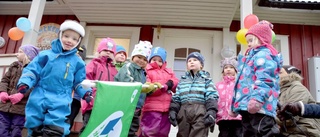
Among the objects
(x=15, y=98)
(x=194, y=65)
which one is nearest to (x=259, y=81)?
(x=194, y=65)

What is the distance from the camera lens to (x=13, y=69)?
3727 millimetres

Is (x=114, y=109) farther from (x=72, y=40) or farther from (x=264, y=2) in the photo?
(x=264, y=2)

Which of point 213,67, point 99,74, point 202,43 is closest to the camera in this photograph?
point 99,74

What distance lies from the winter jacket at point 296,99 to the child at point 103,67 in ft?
6.89

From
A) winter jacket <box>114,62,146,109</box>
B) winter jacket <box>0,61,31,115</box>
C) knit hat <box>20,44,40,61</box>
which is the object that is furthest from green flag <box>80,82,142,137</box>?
knit hat <box>20,44,40,61</box>

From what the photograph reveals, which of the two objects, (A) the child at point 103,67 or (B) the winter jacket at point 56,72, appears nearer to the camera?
(B) the winter jacket at point 56,72

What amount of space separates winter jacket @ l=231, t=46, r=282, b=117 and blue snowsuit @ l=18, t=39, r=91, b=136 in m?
1.52

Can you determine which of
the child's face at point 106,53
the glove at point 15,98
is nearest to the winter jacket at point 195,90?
the child's face at point 106,53

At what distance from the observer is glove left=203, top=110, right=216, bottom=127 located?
9.45 feet

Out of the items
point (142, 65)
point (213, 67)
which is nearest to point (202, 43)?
point (213, 67)

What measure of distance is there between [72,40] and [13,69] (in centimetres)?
151

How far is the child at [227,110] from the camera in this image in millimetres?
3330

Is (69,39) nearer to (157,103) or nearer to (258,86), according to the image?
(157,103)

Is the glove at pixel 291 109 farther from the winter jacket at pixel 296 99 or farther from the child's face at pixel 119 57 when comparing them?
the child's face at pixel 119 57
